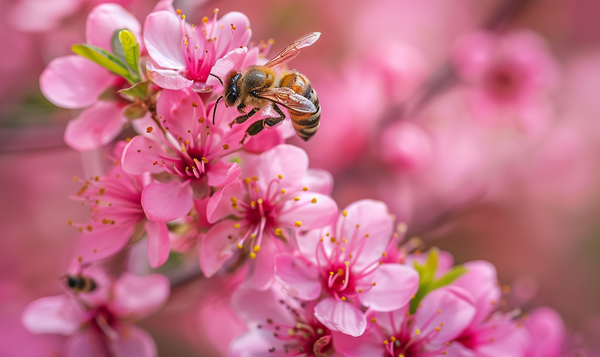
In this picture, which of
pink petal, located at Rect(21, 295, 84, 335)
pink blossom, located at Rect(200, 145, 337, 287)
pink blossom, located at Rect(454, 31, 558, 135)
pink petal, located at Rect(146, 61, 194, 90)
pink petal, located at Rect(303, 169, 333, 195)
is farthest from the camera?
pink blossom, located at Rect(454, 31, 558, 135)

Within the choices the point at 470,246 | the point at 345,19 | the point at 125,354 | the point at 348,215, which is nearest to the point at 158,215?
the point at 348,215

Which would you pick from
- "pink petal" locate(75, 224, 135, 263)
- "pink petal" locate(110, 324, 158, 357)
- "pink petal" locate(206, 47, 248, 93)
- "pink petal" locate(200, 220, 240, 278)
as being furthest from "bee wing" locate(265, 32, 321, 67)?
"pink petal" locate(110, 324, 158, 357)


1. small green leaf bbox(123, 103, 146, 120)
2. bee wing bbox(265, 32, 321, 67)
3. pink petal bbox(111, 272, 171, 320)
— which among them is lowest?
pink petal bbox(111, 272, 171, 320)

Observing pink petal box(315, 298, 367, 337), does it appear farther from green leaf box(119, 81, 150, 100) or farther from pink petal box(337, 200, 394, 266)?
green leaf box(119, 81, 150, 100)

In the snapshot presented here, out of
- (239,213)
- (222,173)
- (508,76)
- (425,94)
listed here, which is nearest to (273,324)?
(239,213)

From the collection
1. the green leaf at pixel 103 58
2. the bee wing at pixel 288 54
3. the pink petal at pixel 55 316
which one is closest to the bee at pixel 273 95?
the bee wing at pixel 288 54
